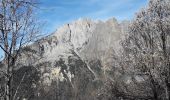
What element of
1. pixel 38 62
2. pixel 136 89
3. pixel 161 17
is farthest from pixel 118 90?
pixel 38 62

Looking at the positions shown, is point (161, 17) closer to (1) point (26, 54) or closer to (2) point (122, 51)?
(2) point (122, 51)

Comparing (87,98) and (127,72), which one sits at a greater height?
(127,72)

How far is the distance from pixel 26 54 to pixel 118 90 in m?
12.3

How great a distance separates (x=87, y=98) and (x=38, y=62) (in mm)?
158885

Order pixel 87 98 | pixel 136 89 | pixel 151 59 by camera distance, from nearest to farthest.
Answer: pixel 151 59 → pixel 136 89 → pixel 87 98

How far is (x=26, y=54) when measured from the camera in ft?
59.9

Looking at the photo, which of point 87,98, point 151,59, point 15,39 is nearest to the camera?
point 15,39

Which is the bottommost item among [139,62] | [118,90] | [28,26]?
[118,90]

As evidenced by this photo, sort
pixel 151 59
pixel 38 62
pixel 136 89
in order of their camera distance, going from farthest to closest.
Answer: pixel 136 89
pixel 151 59
pixel 38 62

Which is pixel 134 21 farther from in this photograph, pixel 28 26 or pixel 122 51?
pixel 28 26

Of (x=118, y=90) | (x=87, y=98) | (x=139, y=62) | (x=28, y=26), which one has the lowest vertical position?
(x=87, y=98)

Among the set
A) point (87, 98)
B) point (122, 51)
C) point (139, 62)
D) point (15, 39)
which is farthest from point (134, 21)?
point (87, 98)

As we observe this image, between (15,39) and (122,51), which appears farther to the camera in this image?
(122,51)

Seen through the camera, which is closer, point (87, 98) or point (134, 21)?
point (134, 21)
